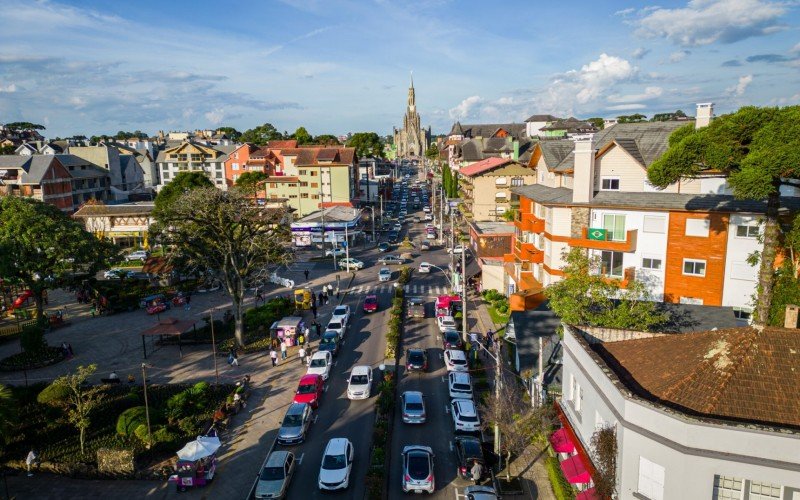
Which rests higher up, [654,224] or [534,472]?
[654,224]

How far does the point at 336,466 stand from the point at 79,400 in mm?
15084

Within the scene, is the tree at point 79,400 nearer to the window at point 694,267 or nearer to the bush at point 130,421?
the bush at point 130,421

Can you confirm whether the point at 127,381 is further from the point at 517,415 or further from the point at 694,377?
the point at 694,377

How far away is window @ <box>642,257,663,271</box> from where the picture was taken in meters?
35.2

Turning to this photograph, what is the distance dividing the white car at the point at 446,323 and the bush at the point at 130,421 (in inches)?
868

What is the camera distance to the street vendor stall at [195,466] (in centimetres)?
2294

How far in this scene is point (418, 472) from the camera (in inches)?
877

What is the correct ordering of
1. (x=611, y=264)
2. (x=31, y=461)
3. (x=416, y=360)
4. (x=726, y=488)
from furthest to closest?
(x=611, y=264), (x=416, y=360), (x=31, y=461), (x=726, y=488)

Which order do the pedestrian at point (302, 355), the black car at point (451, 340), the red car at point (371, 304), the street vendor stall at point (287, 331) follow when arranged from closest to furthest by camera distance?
the pedestrian at point (302, 355) < the black car at point (451, 340) < the street vendor stall at point (287, 331) < the red car at point (371, 304)

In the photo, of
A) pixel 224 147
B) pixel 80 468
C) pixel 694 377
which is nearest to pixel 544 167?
pixel 694 377

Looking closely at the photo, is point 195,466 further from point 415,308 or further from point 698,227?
point 698,227

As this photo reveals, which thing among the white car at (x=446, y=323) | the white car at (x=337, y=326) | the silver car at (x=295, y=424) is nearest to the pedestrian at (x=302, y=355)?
the white car at (x=337, y=326)

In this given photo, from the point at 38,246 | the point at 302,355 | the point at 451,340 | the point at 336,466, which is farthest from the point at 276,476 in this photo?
the point at 38,246

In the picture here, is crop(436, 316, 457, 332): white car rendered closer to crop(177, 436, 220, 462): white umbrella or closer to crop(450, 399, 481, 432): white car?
crop(450, 399, 481, 432): white car
